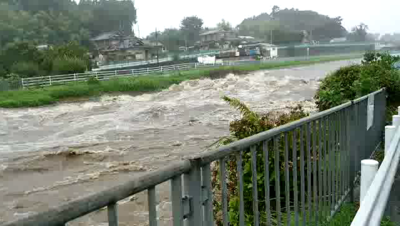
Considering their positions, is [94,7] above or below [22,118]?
above

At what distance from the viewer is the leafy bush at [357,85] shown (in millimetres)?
8209

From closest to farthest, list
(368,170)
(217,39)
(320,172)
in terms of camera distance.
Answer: (368,170) < (320,172) < (217,39)

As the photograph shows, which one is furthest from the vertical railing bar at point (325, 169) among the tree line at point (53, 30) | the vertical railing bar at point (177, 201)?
the tree line at point (53, 30)

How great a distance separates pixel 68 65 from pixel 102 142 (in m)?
28.8

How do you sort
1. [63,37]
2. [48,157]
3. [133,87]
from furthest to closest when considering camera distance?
1. [63,37]
2. [133,87]
3. [48,157]

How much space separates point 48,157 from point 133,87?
70.8 feet

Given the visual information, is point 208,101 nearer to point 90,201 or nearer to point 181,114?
point 181,114

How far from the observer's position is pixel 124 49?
70938mm

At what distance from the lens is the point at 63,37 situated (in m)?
77.0

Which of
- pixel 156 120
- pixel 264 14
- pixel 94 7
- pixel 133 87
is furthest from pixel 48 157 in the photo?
pixel 264 14

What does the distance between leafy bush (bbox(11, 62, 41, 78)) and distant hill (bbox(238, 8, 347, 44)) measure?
72.1m

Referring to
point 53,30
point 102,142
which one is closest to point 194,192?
point 102,142

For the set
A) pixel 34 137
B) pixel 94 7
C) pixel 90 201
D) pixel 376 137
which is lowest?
pixel 34 137

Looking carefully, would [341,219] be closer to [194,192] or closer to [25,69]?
[194,192]
